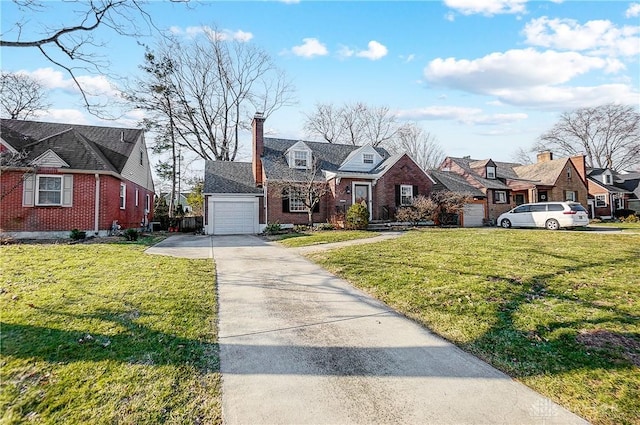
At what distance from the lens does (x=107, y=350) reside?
3311 millimetres

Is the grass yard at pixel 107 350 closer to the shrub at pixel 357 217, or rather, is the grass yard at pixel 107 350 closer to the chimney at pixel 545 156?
the shrub at pixel 357 217

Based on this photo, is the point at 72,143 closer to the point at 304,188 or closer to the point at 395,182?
the point at 304,188

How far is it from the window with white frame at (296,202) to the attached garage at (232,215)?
7.39 feet

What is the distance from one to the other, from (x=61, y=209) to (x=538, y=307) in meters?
17.6

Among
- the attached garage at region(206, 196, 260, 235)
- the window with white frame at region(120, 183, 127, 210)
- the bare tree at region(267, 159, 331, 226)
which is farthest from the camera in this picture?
the attached garage at region(206, 196, 260, 235)

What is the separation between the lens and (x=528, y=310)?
467cm

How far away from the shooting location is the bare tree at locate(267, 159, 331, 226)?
18.2m

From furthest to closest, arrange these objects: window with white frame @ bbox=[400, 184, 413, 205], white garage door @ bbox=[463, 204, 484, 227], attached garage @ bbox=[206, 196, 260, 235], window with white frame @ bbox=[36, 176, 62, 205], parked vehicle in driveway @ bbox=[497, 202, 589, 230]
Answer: white garage door @ bbox=[463, 204, 484, 227]
window with white frame @ bbox=[400, 184, 413, 205]
attached garage @ bbox=[206, 196, 260, 235]
parked vehicle in driveway @ bbox=[497, 202, 589, 230]
window with white frame @ bbox=[36, 176, 62, 205]

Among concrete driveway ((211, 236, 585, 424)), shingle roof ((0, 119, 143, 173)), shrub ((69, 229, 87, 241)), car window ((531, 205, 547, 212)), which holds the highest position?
shingle roof ((0, 119, 143, 173))

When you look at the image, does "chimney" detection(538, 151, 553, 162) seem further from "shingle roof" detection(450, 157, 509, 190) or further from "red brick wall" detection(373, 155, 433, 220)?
"red brick wall" detection(373, 155, 433, 220)

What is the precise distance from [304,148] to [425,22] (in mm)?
11764

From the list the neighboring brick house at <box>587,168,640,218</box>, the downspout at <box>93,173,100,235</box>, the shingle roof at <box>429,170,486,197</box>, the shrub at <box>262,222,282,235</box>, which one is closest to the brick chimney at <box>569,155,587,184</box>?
the neighboring brick house at <box>587,168,640,218</box>

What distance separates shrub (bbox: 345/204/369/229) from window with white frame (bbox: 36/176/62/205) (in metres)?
13.8

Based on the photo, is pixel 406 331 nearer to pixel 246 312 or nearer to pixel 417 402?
pixel 417 402
